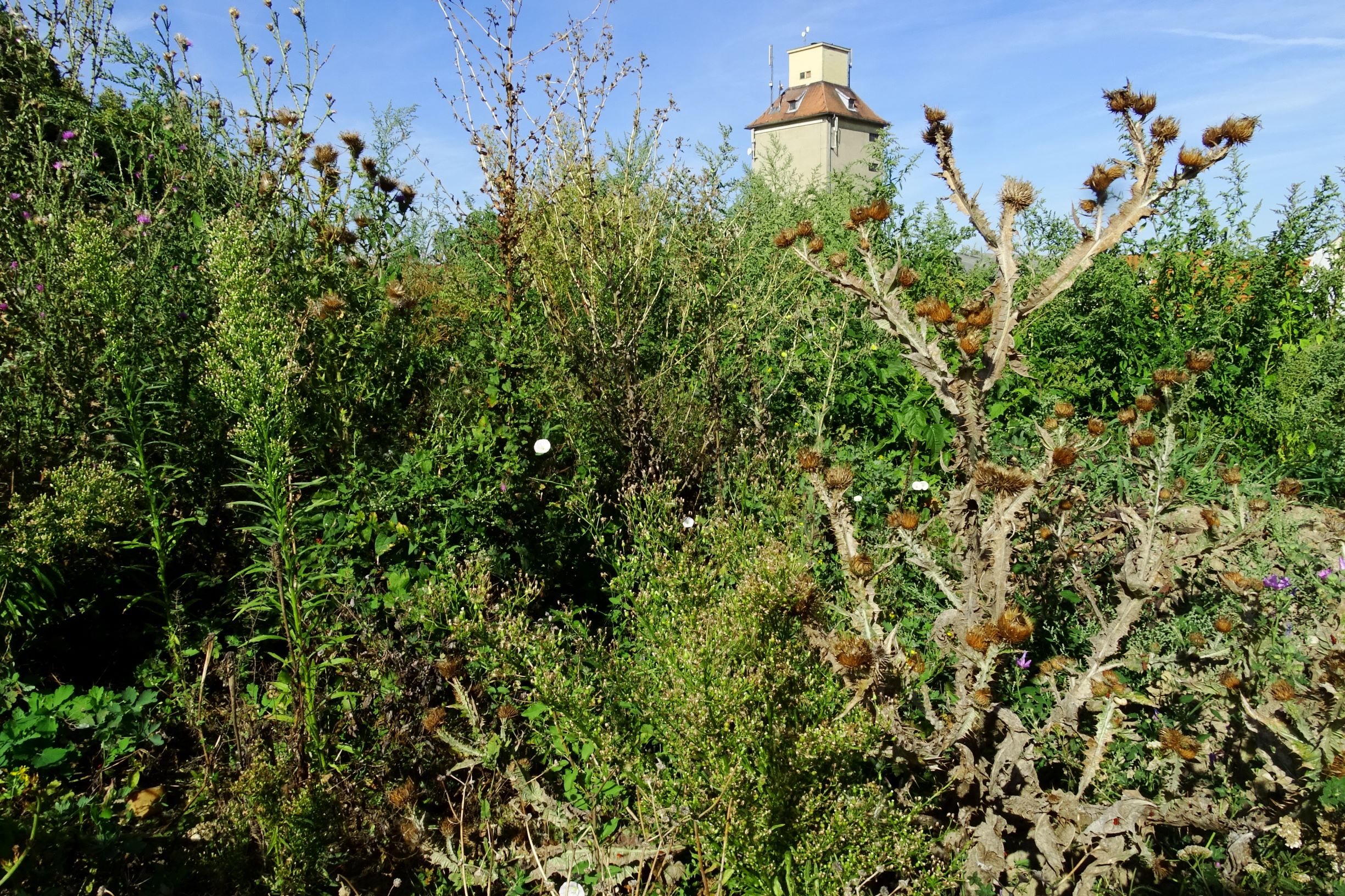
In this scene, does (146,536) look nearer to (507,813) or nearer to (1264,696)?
(507,813)

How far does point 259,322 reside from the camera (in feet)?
7.16

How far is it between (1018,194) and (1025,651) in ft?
3.65

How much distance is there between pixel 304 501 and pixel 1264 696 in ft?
9.99

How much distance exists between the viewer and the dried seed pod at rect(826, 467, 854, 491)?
2062 mm

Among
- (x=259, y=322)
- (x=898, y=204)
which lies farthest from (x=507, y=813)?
(x=898, y=204)

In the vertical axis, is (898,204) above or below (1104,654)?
above

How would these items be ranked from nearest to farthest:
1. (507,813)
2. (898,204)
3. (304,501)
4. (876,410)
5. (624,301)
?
(507,813)
(304,501)
(624,301)
(876,410)
(898,204)

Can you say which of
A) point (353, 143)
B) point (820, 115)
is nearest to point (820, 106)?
point (820, 115)

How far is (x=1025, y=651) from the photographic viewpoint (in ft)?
7.00

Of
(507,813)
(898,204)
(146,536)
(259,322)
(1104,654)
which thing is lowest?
(507,813)

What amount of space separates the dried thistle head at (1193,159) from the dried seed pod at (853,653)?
1396mm

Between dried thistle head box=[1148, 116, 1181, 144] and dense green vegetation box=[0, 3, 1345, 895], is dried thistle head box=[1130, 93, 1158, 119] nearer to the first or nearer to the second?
dried thistle head box=[1148, 116, 1181, 144]

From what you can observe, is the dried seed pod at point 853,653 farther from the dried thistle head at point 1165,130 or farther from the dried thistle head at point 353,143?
the dried thistle head at point 353,143

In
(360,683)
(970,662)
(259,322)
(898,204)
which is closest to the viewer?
(970,662)
